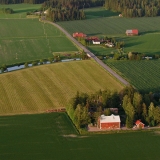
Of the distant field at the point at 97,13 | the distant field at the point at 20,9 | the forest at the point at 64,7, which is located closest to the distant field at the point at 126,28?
the forest at the point at 64,7

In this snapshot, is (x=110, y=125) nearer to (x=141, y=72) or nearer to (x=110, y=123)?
(x=110, y=123)

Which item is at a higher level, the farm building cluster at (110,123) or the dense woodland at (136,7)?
the dense woodland at (136,7)

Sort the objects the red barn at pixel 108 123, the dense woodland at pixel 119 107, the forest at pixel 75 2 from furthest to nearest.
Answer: the forest at pixel 75 2
the dense woodland at pixel 119 107
the red barn at pixel 108 123

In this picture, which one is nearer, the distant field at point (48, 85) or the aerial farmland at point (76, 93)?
the aerial farmland at point (76, 93)

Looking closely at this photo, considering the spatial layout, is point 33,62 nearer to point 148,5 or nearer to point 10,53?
point 10,53

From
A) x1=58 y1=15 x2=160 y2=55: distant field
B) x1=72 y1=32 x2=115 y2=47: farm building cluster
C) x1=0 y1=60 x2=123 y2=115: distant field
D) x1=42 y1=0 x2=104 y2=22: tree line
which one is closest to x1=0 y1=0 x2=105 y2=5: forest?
x1=42 y1=0 x2=104 y2=22: tree line

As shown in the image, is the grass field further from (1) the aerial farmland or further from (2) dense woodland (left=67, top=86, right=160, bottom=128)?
(2) dense woodland (left=67, top=86, right=160, bottom=128)

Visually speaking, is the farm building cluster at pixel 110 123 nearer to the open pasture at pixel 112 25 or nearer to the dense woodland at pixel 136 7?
the open pasture at pixel 112 25
